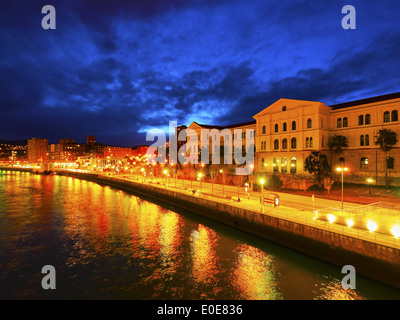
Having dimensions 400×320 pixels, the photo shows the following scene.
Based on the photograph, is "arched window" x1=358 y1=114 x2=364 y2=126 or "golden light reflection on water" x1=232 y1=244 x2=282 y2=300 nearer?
"golden light reflection on water" x1=232 y1=244 x2=282 y2=300

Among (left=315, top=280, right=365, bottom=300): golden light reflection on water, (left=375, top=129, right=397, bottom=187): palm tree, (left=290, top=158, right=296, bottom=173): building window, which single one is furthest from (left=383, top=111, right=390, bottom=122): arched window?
(left=315, top=280, right=365, bottom=300): golden light reflection on water

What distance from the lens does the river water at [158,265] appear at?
15.2 metres

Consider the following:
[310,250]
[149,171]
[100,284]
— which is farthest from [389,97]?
[149,171]

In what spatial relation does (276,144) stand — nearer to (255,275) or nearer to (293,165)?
(293,165)

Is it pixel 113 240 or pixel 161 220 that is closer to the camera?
pixel 113 240

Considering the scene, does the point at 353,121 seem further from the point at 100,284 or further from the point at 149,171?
the point at 149,171

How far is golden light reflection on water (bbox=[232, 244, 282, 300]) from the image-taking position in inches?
594

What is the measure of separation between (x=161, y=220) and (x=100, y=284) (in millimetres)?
17648

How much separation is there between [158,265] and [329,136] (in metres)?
47.2

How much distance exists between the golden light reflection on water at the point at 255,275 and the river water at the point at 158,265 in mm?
65

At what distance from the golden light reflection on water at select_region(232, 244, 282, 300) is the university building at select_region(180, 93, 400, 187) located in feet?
86.6

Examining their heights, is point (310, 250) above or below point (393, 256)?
below

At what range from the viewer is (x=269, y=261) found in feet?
64.0

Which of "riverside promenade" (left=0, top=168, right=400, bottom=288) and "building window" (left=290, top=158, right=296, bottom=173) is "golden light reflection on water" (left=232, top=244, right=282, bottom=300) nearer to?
"riverside promenade" (left=0, top=168, right=400, bottom=288)
